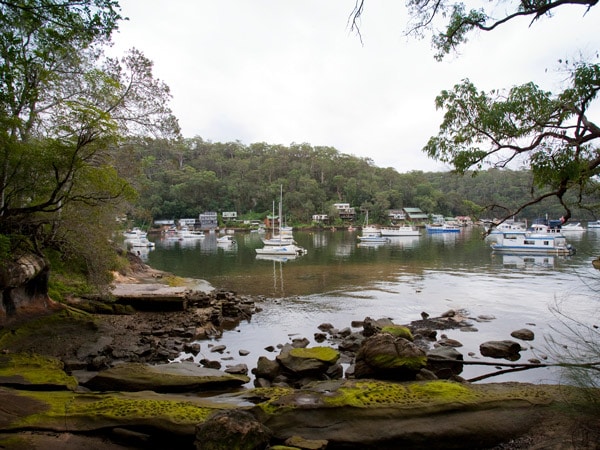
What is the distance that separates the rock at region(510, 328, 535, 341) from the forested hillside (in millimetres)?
80374

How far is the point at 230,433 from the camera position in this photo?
5395 mm

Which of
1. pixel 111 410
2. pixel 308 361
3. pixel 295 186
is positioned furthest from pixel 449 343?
pixel 295 186

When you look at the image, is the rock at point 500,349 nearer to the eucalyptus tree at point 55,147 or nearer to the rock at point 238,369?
the rock at point 238,369

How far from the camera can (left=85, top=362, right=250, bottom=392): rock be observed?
832 centimetres

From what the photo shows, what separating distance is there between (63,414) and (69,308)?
28.9ft

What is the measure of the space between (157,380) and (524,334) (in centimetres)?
1239

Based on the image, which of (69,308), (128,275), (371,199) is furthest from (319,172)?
(69,308)

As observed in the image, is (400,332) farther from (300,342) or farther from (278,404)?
(278,404)

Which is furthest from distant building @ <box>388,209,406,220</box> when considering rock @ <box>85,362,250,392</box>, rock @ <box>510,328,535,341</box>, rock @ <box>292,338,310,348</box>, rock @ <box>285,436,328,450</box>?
rock @ <box>285,436,328,450</box>

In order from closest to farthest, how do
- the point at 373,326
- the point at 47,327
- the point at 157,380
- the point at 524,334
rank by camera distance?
the point at 157,380 → the point at 47,327 → the point at 524,334 → the point at 373,326

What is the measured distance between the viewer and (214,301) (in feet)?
62.4

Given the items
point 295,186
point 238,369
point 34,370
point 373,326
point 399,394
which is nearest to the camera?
point 399,394

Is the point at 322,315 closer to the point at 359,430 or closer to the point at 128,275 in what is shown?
the point at 359,430

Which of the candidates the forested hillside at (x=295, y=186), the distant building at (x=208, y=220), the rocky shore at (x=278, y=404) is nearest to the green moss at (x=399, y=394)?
the rocky shore at (x=278, y=404)
